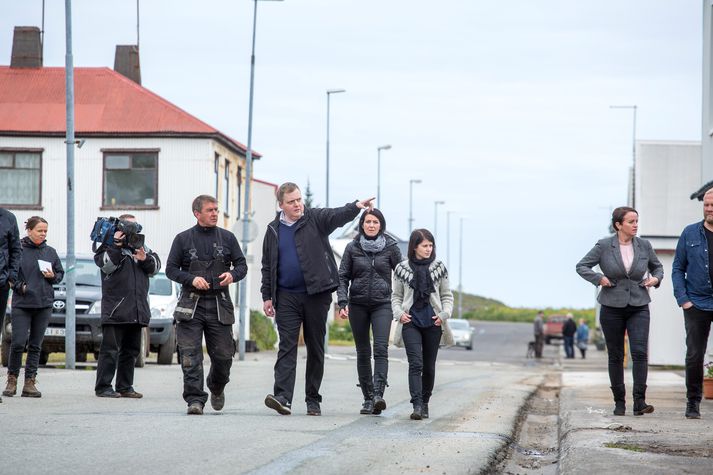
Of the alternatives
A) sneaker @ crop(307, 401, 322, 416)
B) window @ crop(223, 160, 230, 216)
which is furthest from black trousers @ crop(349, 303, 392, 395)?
window @ crop(223, 160, 230, 216)

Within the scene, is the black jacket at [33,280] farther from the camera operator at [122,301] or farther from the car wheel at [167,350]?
the car wheel at [167,350]

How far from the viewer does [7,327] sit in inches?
759

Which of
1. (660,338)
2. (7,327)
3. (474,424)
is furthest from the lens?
(660,338)

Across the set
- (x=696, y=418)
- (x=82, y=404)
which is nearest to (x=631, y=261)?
(x=696, y=418)

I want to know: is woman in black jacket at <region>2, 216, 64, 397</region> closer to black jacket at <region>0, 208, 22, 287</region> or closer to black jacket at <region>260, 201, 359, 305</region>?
black jacket at <region>0, 208, 22, 287</region>

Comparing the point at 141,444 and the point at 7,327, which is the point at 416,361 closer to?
the point at 141,444

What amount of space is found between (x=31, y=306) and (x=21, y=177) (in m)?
31.1

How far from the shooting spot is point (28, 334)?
44.0 feet

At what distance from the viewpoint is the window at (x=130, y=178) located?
43.1 metres

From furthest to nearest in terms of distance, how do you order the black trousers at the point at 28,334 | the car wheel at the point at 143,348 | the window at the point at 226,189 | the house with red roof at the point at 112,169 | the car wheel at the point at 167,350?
1. the window at the point at 226,189
2. the house with red roof at the point at 112,169
3. the car wheel at the point at 167,350
4. the car wheel at the point at 143,348
5. the black trousers at the point at 28,334

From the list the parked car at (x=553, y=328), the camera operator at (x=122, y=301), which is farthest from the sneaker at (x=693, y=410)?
the parked car at (x=553, y=328)

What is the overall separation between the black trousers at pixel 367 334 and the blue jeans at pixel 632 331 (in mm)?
1979

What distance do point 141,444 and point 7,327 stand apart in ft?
37.5

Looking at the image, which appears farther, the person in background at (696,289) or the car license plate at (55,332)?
the car license plate at (55,332)
